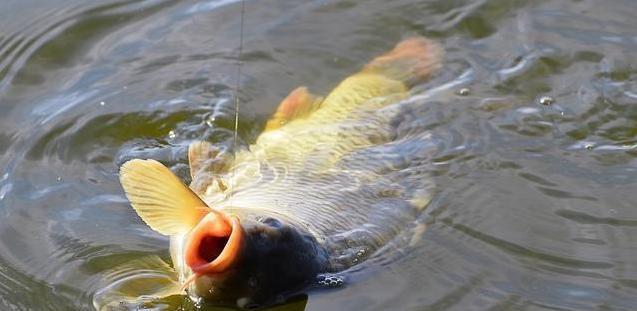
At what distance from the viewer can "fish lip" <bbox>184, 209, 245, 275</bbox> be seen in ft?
10.6

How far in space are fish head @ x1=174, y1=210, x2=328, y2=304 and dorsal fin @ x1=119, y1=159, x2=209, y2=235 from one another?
68mm

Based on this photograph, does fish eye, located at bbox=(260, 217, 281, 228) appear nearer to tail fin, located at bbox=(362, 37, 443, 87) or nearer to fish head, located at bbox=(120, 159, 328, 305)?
fish head, located at bbox=(120, 159, 328, 305)

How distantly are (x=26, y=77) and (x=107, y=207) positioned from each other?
4.41 ft

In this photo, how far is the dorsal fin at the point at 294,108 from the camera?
16.3ft

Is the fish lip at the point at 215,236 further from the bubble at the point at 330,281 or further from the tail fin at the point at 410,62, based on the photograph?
the tail fin at the point at 410,62

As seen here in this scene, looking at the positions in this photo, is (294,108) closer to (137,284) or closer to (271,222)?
(137,284)

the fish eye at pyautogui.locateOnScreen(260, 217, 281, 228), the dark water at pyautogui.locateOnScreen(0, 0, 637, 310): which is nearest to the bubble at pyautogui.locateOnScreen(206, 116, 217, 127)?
the dark water at pyautogui.locateOnScreen(0, 0, 637, 310)

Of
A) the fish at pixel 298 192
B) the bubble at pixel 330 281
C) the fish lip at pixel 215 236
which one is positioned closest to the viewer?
the fish lip at pixel 215 236

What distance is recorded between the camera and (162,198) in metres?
3.47

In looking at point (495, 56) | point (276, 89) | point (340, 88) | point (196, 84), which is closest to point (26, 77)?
point (196, 84)

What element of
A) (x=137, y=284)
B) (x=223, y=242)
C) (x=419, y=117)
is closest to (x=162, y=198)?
(x=223, y=242)

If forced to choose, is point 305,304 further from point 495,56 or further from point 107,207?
point 495,56

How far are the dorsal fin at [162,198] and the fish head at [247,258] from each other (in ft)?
0.22

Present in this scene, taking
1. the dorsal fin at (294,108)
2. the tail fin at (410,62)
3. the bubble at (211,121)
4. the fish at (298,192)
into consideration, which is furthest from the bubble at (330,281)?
the tail fin at (410,62)
